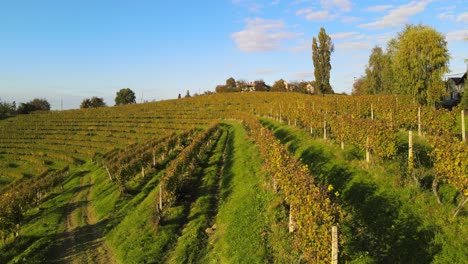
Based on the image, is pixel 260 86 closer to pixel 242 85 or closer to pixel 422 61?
pixel 242 85

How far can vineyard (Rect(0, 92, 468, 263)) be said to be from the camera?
10.9 metres

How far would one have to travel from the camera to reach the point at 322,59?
72750 millimetres

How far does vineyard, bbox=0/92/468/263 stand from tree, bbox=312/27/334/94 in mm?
35306

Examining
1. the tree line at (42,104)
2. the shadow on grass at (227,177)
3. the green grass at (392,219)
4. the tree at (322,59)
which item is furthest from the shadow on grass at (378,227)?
the tree line at (42,104)

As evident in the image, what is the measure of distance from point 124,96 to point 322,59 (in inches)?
3756

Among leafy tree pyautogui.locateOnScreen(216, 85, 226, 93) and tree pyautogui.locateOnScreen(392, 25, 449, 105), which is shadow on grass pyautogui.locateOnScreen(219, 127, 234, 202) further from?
leafy tree pyautogui.locateOnScreen(216, 85, 226, 93)

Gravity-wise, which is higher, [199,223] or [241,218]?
[241,218]

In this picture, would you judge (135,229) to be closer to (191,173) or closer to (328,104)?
(191,173)

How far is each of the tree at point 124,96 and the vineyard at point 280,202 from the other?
104645 mm

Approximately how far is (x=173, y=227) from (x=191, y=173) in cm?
818

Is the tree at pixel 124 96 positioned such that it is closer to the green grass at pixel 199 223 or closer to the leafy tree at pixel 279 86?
the leafy tree at pixel 279 86

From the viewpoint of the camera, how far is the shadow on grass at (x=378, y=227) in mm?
10375

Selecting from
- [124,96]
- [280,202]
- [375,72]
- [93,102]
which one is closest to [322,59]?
[375,72]

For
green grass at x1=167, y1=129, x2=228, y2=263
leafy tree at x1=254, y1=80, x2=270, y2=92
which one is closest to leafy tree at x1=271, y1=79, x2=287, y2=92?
leafy tree at x1=254, y1=80, x2=270, y2=92
